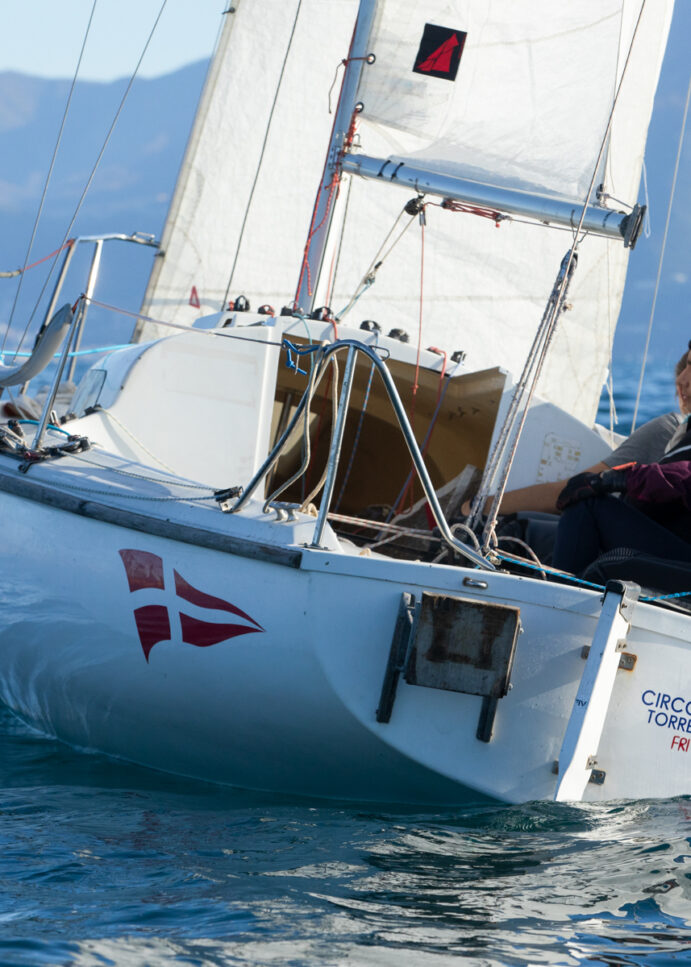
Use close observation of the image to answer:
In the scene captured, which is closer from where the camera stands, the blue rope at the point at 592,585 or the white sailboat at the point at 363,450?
the white sailboat at the point at 363,450

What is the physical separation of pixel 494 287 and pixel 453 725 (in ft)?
13.7

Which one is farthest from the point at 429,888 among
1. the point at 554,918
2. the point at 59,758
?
the point at 59,758

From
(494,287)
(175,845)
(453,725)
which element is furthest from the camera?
(494,287)

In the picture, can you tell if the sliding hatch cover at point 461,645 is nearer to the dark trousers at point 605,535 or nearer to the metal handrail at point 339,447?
the metal handrail at point 339,447

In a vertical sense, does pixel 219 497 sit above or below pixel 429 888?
above

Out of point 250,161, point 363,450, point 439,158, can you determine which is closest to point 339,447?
point 439,158

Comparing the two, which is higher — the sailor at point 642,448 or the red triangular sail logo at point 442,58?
the red triangular sail logo at point 442,58

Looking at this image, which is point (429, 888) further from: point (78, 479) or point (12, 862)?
point (78, 479)

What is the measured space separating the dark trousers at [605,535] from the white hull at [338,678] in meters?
0.40

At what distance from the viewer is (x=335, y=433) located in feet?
9.13

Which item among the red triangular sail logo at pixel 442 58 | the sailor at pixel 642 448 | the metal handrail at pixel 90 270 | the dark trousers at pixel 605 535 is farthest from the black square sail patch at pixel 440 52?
the dark trousers at pixel 605 535

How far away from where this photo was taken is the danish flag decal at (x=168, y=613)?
2.81 m

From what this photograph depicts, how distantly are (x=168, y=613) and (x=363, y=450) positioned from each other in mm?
2617

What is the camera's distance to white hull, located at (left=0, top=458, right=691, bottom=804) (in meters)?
2.73
